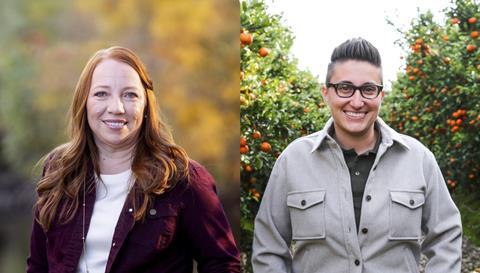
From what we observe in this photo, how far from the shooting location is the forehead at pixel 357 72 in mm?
1802

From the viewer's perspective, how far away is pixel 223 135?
145 inches

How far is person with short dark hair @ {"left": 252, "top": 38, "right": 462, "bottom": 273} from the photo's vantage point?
176 centimetres

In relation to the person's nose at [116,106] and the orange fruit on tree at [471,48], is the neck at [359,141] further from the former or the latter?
the orange fruit on tree at [471,48]

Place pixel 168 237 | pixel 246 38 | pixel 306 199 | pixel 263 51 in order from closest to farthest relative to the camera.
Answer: pixel 168 237
pixel 306 199
pixel 246 38
pixel 263 51

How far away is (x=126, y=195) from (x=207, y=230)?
0.65 feet

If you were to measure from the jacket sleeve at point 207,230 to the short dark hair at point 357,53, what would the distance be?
443 millimetres

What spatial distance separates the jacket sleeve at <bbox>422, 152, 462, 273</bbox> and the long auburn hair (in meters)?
0.61

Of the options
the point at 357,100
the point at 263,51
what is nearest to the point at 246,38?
the point at 263,51

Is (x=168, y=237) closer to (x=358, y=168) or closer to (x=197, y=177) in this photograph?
(x=197, y=177)

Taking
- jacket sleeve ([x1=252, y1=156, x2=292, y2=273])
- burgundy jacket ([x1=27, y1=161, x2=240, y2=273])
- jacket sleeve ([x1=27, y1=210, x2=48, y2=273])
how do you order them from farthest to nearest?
jacket sleeve ([x1=252, y1=156, x2=292, y2=273]), jacket sleeve ([x1=27, y1=210, x2=48, y2=273]), burgundy jacket ([x1=27, y1=161, x2=240, y2=273])

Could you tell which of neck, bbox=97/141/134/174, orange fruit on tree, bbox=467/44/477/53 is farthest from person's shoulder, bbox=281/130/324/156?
orange fruit on tree, bbox=467/44/477/53

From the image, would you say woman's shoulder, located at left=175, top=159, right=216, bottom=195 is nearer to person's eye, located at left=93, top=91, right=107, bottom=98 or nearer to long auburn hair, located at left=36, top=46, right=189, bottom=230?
long auburn hair, located at left=36, top=46, right=189, bottom=230

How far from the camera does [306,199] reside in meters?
1.82

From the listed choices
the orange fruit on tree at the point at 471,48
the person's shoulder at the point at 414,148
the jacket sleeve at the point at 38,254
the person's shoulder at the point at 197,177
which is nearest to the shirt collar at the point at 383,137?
the person's shoulder at the point at 414,148
